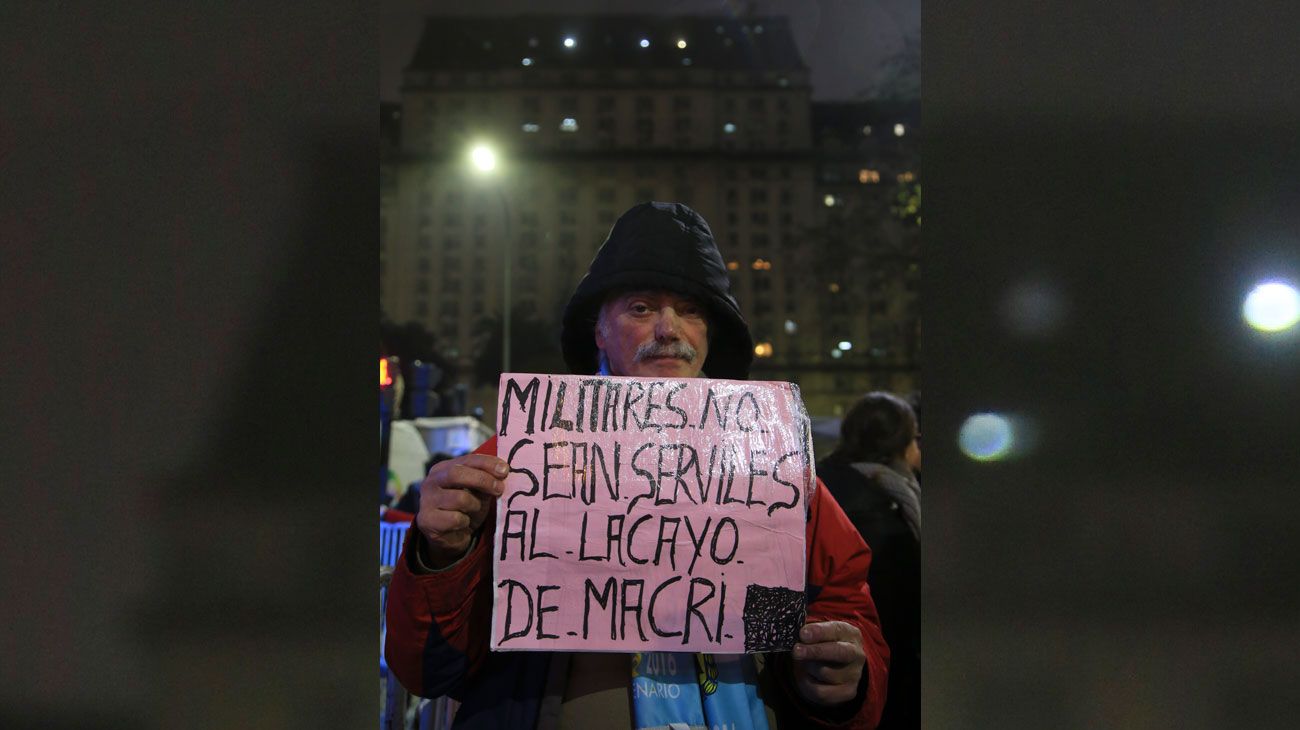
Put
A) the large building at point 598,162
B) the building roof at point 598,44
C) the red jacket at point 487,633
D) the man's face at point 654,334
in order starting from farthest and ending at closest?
the building roof at point 598,44 < the large building at point 598,162 < the man's face at point 654,334 < the red jacket at point 487,633

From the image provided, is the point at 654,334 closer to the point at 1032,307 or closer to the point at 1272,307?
the point at 1032,307

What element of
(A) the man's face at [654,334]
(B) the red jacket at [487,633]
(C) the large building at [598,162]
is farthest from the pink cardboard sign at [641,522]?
(C) the large building at [598,162]

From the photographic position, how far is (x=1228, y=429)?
5.21 feet

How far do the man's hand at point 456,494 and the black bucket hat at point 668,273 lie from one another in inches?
22.3

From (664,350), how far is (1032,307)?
807mm

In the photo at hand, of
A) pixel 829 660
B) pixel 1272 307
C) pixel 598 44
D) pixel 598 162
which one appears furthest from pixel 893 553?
pixel 598 44

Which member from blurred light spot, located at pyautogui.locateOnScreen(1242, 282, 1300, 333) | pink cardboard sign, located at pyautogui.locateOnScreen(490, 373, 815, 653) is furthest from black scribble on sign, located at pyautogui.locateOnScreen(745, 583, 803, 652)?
blurred light spot, located at pyautogui.locateOnScreen(1242, 282, 1300, 333)

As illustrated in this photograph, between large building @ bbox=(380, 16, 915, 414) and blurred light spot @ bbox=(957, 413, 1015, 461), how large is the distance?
10123cm

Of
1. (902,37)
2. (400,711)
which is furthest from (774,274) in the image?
(400,711)

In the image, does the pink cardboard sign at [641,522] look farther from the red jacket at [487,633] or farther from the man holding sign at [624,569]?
the red jacket at [487,633]

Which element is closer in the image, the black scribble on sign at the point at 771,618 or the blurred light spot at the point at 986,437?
the blurred light spot at the point at 986,437

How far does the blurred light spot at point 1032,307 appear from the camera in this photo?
5.13ft

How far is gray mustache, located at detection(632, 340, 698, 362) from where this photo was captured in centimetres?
216

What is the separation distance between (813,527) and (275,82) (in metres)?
1.28
